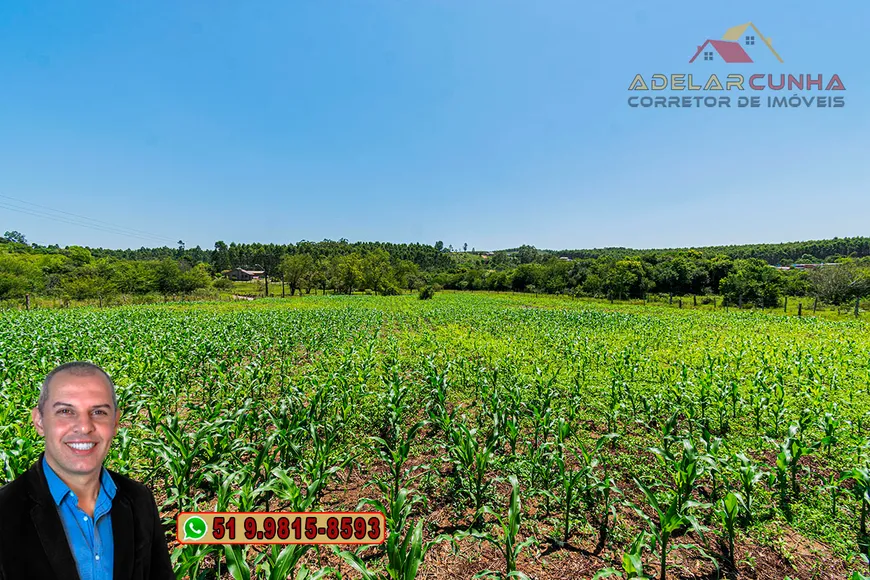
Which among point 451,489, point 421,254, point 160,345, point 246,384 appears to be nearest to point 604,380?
point 451,489

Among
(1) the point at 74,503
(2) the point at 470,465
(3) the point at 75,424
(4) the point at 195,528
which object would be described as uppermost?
(3) the point at 75,424

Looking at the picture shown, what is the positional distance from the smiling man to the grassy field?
122 cm

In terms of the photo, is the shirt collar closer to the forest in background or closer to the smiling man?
the smiling man

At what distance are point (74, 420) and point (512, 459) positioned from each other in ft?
16.4

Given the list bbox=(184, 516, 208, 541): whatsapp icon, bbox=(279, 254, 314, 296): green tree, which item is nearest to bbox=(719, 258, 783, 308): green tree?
bbox=(184, 516, 208, 541): whatsapp icon

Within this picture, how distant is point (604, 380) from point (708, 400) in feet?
8.19

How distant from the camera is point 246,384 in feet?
29.3

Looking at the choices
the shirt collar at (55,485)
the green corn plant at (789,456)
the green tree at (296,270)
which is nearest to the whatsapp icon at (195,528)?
the shirt collar at (55,485)

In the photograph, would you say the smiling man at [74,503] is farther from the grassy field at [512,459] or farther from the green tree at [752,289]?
the green tree at [752,289]

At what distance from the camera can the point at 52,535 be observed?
135cm

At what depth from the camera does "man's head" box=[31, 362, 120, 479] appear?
4.61ft

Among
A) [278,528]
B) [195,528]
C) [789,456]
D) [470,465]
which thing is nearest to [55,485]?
[195,528]

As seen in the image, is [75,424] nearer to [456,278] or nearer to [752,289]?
[752,289]

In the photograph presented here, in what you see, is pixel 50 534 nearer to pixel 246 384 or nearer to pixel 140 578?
pixel 140 578
